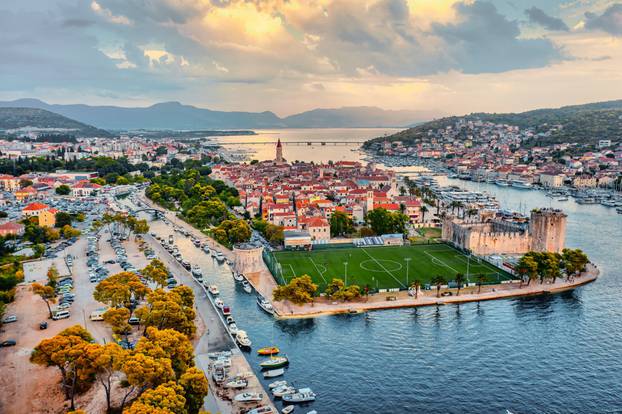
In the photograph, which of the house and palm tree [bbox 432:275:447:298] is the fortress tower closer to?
palm tree [bbox 432:275:447:298]

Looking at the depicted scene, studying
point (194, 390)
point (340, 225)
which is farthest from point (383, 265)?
point (194, 390)

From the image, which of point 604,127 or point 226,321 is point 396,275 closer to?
point 226,321

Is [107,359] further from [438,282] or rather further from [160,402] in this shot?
[438,282]

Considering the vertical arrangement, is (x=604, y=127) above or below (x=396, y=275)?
above

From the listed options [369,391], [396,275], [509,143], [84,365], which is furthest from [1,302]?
[509,143]

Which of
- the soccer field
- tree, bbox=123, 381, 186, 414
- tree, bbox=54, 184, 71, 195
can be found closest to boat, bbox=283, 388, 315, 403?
tree, bbox=123, 381, 186, 414
